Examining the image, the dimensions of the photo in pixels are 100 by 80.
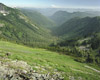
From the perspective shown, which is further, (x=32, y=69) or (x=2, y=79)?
(x=32, y=69)

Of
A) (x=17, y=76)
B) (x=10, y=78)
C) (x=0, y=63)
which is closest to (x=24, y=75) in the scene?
(x=17, y=76)

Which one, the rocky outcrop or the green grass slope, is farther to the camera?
the green grass slope

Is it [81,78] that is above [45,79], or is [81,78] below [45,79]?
below

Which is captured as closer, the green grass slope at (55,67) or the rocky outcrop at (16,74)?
the rocky outcrop at (16,74)

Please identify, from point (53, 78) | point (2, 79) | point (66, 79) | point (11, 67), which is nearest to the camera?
point (2, 79)

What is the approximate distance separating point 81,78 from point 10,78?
23.9m

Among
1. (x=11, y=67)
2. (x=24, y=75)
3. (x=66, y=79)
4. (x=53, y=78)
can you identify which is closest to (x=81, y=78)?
(x=66, y=79)

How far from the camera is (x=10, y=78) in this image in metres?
23.5

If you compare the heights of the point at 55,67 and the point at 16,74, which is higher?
the point at 16,74

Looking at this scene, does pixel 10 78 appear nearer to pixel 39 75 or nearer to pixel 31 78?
pixel 31 78

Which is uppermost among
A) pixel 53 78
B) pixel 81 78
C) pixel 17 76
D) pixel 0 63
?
pixel 0 63

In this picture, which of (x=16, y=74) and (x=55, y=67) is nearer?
(x=16, y=74)

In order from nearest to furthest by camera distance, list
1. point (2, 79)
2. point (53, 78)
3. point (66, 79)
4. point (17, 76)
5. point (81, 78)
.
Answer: point (2, 79) → point (17, 76) → point (53, 78) → point (66, 79) → point (81, 78)

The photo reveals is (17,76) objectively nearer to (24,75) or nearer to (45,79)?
(24,75)
